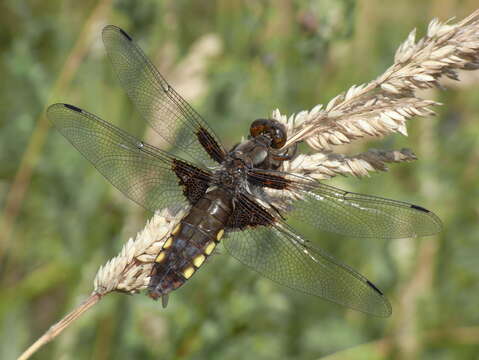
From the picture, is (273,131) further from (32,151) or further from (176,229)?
(32,151)

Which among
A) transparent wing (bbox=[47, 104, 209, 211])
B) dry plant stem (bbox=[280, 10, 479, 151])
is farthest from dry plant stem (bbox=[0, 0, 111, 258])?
dry plant stem (bbox=[280, 10, 479, 151])

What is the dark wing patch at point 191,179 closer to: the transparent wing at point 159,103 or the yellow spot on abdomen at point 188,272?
the transparent wing at point 159,103

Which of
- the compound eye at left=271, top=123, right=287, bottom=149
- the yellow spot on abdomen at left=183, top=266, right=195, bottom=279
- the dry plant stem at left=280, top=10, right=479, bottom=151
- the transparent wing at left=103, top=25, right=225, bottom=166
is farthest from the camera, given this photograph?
the transparent wing at left=103, top=25, right=225, bottom=166

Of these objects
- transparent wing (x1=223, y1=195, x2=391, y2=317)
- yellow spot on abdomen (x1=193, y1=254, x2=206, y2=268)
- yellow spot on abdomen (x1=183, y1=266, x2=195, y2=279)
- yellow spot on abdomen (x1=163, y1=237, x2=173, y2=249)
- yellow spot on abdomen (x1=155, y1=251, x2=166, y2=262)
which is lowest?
yellow spot on abdomen (x1=155, y1=251, x2=166, y2=262)

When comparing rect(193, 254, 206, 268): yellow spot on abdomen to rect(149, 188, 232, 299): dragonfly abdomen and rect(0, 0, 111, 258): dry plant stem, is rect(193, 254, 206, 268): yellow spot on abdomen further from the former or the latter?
rect(0, 0, 111, 258): dry plant stem

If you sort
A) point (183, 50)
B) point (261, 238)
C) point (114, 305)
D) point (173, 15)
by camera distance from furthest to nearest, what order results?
point (183, 50) → point (173, 15) → point (114, 305) → point (261, 238)

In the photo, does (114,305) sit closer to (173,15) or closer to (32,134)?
(32,134)

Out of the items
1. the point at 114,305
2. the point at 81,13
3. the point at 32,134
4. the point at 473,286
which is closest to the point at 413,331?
the point at 473,286
